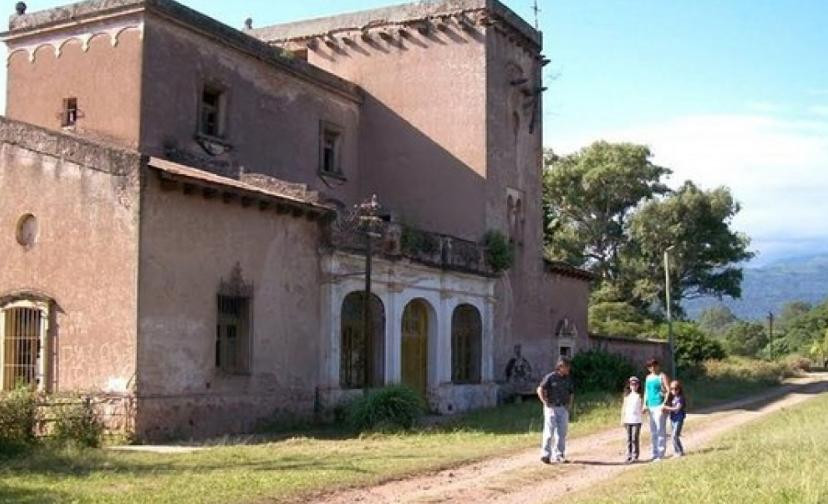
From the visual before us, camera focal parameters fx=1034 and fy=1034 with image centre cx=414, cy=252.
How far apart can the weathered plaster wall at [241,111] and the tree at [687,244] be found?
3310 cm

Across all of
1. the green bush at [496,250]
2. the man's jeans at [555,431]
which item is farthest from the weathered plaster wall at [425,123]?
the man's jeans at [555,431]

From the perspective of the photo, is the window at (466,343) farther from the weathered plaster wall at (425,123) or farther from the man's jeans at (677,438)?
the man's jeans at (677,438)

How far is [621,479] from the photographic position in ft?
47.0

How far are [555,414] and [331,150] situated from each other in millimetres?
15759

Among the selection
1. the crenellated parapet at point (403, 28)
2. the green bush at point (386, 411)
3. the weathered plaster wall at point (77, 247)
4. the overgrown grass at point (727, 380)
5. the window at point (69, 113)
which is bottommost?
the overgrown grass at point (727, 380)

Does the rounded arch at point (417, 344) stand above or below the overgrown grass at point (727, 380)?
above

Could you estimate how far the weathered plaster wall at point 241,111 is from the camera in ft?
76.5

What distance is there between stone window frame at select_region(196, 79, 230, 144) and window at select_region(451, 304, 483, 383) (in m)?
8.09

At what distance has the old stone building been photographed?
19.0m

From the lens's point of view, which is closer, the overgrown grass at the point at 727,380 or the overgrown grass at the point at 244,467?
the overgrown grass at the point at 244,467

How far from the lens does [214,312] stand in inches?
795

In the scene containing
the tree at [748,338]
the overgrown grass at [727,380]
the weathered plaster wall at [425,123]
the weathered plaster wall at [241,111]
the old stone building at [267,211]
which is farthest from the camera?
the tree at [748,338]

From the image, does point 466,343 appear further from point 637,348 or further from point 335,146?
point 637,348

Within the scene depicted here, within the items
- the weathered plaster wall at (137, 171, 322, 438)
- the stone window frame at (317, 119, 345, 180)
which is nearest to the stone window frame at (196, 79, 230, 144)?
the weathered plaster wall at (137, 171, 322, 438)
